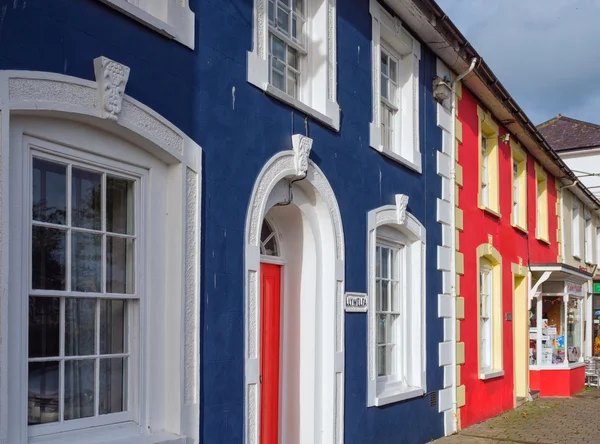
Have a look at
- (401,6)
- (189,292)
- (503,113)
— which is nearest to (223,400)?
(189,292)

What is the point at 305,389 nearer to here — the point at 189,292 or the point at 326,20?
the point at 189,292

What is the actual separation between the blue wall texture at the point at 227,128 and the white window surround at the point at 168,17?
0.06m

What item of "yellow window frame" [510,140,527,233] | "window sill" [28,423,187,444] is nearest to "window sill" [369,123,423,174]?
"window sill" [28,423,187,444]

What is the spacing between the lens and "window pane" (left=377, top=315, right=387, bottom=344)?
973 centimetres

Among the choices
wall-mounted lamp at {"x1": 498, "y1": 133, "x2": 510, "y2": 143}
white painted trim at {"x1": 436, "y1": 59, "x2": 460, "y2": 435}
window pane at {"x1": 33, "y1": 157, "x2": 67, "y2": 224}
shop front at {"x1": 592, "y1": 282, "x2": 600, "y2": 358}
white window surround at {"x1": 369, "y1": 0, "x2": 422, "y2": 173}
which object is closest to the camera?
window pane at {"x1": 33, "y1": 157, "x2": 67, "y2": 224}

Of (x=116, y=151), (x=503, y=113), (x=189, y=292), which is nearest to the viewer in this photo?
(x=116, y=151)

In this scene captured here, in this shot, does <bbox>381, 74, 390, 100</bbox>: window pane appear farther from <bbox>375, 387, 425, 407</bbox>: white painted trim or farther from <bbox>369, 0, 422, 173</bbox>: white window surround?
<bbox>375, 387, 425, 407</bbox>: white painted trim

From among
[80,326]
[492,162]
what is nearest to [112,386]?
[80,326]

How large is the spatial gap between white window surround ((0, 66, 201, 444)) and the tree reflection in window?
1.87 metres

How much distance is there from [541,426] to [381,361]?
4525mm

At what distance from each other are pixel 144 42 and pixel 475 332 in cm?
891

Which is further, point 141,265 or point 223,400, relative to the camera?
point 223,400

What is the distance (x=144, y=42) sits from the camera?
18.9 ft

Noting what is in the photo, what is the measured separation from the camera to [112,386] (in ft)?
18.0
